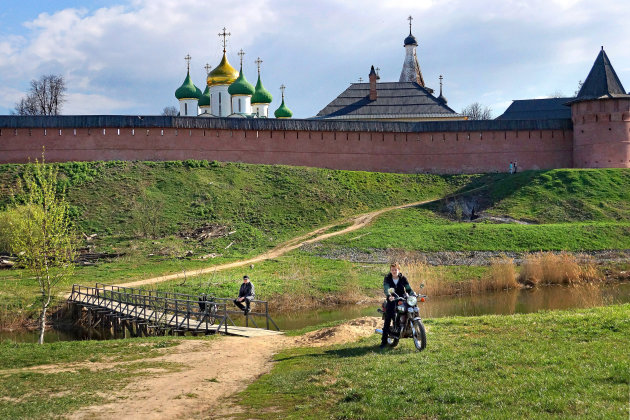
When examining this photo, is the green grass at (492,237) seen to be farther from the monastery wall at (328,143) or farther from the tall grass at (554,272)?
the monastery wall at (328,143)

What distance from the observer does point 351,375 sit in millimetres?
8867

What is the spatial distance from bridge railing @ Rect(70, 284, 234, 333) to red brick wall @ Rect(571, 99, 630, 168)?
84.1ft

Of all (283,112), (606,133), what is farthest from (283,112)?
(606,133)

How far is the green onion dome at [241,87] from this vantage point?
46.8 m

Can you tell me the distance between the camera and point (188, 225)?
31078mm

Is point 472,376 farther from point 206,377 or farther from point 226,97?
point 226,97

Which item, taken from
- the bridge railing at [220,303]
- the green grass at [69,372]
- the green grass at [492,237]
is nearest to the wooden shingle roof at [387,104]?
the green grass at [492,237]

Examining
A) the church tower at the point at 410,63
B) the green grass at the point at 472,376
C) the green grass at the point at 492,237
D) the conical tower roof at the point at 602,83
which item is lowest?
the green grass at the point at 472,376

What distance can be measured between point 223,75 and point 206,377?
40.5m

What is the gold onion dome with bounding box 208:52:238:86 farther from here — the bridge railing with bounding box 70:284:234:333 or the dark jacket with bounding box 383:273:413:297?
the dark jacket with bounding box 383:273:413:297

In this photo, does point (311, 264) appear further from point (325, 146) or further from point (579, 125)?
point (579, 125)

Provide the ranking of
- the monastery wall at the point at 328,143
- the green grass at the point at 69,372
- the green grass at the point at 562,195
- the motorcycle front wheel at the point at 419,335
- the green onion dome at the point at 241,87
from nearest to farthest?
the green grass at the point at 69,372
the motorcycle front wheel at the point at 419,335
the green grass at the point at 562,195
the monastery wall at the point at 328,143
the green onion dome at the point at 241,87

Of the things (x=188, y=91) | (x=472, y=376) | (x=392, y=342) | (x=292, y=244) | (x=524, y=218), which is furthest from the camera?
(x=188, y=91)

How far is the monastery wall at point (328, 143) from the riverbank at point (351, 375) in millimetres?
24555
